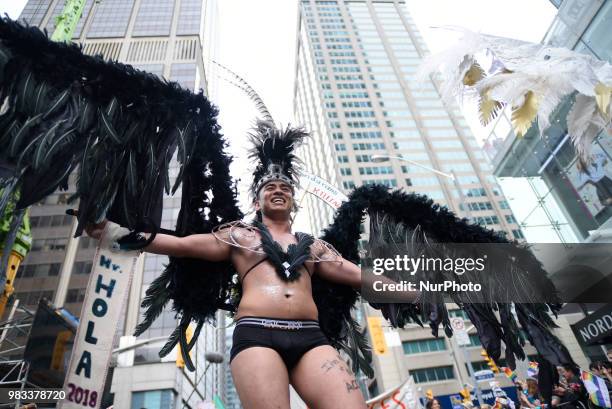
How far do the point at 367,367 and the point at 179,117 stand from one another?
216cm

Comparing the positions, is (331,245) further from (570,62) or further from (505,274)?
(570,62)

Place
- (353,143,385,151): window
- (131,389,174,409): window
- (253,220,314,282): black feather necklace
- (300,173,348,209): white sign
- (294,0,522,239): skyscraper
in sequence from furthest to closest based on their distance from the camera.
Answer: (353,143,385,151): window
(294,0,522,239): skyscraper
(131,389,174,409): window
(300,173,348,209): white sign
(253,220,314,282): black feather necklace

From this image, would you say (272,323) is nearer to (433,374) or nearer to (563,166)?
(563,166)

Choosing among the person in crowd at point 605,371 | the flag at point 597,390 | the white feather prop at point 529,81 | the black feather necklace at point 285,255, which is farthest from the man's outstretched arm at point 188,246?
the person in crowd at point 605,371

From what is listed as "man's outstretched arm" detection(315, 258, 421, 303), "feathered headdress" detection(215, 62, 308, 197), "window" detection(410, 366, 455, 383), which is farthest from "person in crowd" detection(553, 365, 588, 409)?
"window" detection(410, 366, 455, 383)

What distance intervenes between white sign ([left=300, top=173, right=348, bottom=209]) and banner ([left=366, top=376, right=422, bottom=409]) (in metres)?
4.28

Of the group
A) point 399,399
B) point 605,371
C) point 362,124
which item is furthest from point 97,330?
point 362,124

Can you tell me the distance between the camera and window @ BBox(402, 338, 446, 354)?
3922 centimetres

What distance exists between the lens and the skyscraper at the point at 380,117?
60.6 metres

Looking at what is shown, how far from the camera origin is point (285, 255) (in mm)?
2311

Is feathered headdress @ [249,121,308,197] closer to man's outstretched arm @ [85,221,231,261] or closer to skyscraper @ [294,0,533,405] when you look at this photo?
man's outstretched arm @ [85,221,231,261]

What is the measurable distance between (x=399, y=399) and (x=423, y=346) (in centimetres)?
3404

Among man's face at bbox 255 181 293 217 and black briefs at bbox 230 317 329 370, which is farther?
man's face at bbox 255 181 293 217

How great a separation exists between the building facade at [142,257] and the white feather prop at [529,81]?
2.40 m
